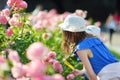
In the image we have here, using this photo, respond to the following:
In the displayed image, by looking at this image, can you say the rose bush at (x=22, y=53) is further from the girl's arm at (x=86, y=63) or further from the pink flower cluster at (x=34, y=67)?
Result: the girl's arm at (x=86, y=63)

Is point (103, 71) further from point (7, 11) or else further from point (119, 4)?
point (119, 4)

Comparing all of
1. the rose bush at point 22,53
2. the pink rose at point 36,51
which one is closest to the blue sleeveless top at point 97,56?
the rose bush at point 22,53

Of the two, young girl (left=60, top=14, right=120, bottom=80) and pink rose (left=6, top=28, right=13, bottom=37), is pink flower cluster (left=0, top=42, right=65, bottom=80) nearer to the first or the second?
young girl (left=60, top=14, right=120, bottom=80)

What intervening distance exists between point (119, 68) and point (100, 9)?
28043 mm

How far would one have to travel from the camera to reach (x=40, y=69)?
3.80 metres

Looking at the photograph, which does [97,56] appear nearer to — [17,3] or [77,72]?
[77,72]

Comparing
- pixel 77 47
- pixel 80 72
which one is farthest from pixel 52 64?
pixel 80 72

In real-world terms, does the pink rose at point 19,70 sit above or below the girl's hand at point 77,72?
below

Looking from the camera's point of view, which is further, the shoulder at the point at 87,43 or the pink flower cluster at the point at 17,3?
the pink flower cluster at the point at 17,3

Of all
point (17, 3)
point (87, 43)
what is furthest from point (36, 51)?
point (17, 3)

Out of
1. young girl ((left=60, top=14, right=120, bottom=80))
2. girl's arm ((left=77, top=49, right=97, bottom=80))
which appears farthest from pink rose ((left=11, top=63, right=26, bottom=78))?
young girl ((left=60, top=14, right=120, bottom=80))

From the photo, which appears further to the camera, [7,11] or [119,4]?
[119,4]

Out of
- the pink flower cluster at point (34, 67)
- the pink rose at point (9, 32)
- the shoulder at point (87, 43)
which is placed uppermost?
the pink rose at point (9, 32)

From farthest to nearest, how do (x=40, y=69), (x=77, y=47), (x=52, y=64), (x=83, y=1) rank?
(x=83, y=1) → (x=77, y=47) → (x=52, y=64) → (x=40, y=69)
